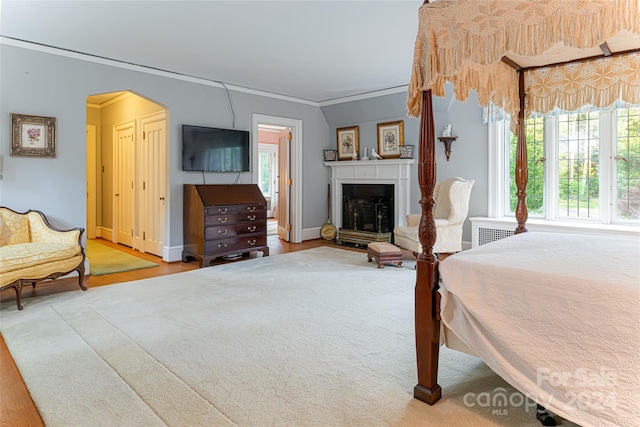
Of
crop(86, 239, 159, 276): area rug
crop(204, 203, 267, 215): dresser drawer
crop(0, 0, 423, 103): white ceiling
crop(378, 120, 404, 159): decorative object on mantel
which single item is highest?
crop(0, 0, 423, 103): white ceiling

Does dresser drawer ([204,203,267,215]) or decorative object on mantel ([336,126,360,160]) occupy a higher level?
decorative object on mantel ([336,126,360,160])

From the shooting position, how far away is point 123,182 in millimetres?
6676

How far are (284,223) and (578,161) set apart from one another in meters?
4.86

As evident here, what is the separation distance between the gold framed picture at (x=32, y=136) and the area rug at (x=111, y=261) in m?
1.54

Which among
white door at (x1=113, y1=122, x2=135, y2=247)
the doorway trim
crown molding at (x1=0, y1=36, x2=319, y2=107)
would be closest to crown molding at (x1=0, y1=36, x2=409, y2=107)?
crown molding at (x1=0, y1=36, x2=319, y2=107)

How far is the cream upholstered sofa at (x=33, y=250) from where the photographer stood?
11.0 ft

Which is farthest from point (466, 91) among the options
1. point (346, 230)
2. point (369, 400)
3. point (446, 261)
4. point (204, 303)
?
point (346, 230)

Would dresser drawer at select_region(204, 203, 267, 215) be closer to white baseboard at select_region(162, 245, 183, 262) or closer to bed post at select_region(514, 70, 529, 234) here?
white baseboard at select_region(162, 245, 183, 262)

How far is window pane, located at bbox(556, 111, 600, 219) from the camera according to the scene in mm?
4848

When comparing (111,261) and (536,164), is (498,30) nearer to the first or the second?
(536,164)

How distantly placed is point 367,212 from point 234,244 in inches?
104

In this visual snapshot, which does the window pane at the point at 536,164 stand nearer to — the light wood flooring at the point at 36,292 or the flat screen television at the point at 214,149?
the light wood flooring at the point at 36,292

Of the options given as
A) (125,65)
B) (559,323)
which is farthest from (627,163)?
(125,65)

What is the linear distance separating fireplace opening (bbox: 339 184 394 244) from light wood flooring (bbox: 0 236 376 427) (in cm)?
43
